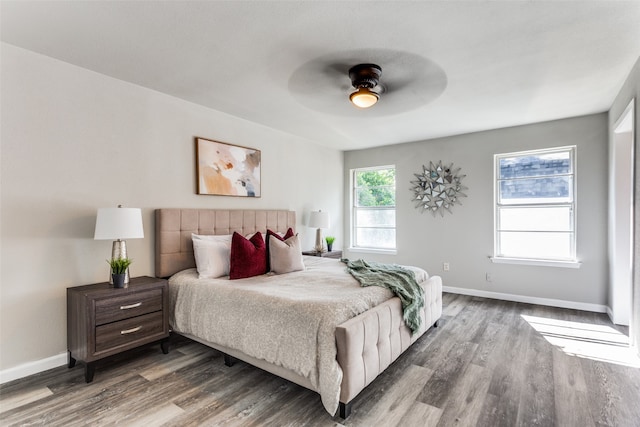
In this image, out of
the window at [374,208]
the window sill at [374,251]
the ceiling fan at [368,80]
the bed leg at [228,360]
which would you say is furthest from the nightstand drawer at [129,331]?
the window at [374,208]

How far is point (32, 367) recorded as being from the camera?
246 centimetres

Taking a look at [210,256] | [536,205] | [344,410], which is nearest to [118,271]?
[210,256]

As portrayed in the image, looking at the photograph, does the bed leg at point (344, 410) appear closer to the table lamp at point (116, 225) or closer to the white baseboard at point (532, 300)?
the table lamp at point (116, 225)

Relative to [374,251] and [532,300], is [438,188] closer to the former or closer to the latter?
[374,251]

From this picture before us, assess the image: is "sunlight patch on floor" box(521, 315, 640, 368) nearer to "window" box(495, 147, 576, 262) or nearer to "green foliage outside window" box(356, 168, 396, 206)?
"window" box(495, 147, 576, 262)

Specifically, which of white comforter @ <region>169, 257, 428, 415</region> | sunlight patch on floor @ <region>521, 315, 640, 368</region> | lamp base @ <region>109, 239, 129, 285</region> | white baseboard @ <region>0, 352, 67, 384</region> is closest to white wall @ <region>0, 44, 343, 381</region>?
white baseboard @ <region>0, 352, 67, 384</region>

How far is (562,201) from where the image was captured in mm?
4266

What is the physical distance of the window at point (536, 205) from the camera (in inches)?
167

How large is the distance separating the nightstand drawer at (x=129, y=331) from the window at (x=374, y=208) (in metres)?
3.96

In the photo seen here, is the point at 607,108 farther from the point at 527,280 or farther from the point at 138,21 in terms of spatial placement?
the point at 138,21

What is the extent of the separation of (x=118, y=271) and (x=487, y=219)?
4.61 m

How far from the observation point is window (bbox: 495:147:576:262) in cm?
424

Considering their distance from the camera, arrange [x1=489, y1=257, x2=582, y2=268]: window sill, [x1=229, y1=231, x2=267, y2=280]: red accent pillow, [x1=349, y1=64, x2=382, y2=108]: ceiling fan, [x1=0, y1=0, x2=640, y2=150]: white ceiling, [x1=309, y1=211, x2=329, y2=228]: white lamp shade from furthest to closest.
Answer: [x1=309, y1=211, x2=329, y2=228]: white lamp shade, [x1=489, y1=257, x2=582, y2=268]: window sill, [x1=229, y1=231, x2=267, y2=280]: red accent pillow, [x1=349, y1=64, x2=382, y2=108]: ceiling fan, [x1=0, y1=0, x2=640, y2=150]: white ceiling

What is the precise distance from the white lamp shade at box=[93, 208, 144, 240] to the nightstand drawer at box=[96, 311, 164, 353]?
68cm
